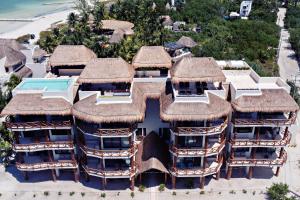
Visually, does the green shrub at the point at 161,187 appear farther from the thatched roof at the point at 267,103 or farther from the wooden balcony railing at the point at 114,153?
the thatched roof at the point at 267,103

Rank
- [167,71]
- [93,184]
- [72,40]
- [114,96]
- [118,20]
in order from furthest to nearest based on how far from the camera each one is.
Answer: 1. [118,20]
2. [72,40]
3. [167,71]
4. [93,184]
5. [114,96]

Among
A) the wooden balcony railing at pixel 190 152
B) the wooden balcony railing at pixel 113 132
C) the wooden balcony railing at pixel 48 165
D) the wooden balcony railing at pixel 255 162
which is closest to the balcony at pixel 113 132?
the wooden balcony railing at pixel 113 132

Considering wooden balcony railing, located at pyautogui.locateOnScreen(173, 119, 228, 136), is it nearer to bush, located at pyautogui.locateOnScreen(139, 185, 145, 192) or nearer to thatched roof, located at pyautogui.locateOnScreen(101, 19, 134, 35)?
bush, located at pyautogui.locateOnScreen(139, 185, 145, 192)

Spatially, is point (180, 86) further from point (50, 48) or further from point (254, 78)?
point (50, 48)

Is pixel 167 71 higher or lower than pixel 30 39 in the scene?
higher

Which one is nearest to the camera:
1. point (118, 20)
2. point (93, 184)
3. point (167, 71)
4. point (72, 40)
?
point (93, 184)

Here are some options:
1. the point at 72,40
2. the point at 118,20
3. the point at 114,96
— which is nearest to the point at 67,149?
the point at 114,96
